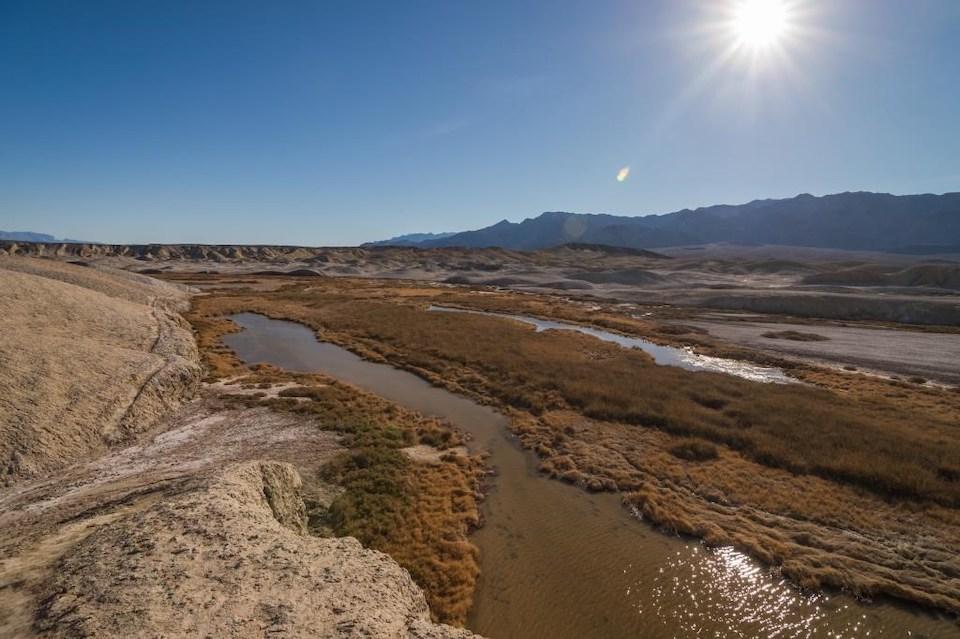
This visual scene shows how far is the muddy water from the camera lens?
11.0 m

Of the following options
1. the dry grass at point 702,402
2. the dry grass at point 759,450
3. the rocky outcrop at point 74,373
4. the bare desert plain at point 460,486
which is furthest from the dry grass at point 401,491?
the dry grass at point 702,402

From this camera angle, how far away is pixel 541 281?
4419 inches

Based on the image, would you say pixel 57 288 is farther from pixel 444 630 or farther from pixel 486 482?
pixel 444 630

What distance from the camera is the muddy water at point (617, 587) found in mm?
11039

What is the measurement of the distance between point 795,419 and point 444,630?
22.7m

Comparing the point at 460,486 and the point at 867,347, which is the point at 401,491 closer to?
the point at 460,486

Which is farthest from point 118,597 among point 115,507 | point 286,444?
point 286,444

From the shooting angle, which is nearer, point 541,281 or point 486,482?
point 486,482

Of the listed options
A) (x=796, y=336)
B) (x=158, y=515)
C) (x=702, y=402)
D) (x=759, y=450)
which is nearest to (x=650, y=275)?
(x=796, y=336)

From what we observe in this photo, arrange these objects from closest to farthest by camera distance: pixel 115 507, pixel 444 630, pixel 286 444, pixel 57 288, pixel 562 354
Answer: pixel 444 630
pixel 115 507
pixel 286 444
pixel 57 288
pixel 562 354

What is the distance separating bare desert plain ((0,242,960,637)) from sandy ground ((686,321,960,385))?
0.54 m

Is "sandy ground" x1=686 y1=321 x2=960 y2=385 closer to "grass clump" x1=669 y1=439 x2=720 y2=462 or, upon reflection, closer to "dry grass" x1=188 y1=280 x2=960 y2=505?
"dry grass" x1=188 y1=280 x2=960 y2=505

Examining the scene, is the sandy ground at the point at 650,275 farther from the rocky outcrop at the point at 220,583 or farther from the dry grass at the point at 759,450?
the rocky outcrop at the point at 220,583

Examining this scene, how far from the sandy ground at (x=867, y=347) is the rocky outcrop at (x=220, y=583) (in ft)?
139
